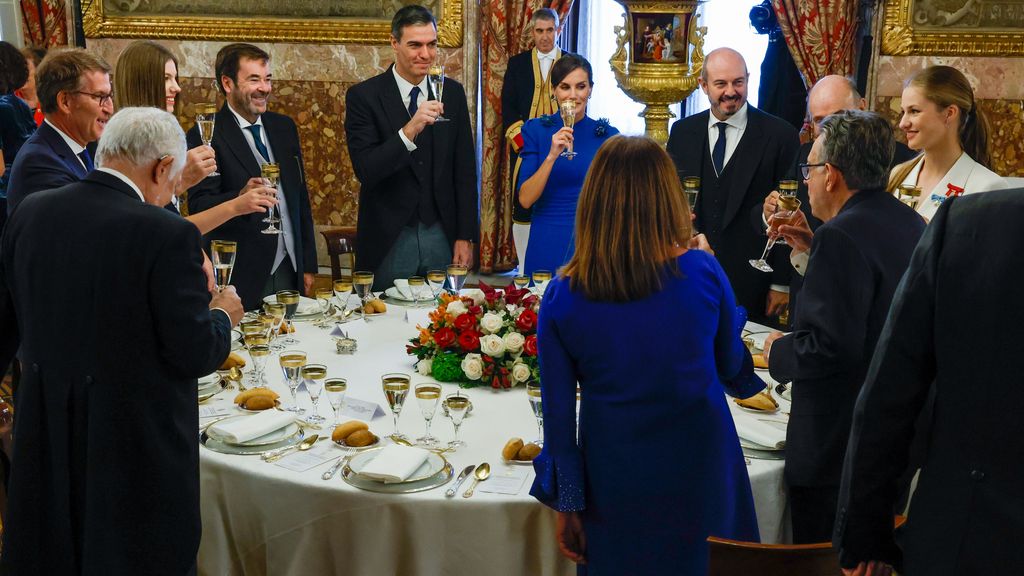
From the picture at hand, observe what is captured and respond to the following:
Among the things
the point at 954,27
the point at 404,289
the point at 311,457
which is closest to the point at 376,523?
the point at 311,457

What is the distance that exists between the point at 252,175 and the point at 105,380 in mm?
1914

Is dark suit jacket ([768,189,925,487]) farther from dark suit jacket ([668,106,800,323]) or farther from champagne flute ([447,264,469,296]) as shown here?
dark suit jacket ([668,106,800,323])

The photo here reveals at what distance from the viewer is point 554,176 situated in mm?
4168

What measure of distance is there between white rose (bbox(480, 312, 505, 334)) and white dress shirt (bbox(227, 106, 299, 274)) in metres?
1.42

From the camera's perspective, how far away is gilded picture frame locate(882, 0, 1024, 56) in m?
6.15

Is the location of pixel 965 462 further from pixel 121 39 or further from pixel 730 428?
pixel 121 39

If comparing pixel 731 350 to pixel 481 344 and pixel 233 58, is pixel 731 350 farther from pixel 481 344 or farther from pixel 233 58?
pixel 233 58

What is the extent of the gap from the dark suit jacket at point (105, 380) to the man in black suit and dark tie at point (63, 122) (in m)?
0.73

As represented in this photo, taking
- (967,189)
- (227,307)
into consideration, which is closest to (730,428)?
(227,307)

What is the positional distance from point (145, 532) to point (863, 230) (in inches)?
70.7

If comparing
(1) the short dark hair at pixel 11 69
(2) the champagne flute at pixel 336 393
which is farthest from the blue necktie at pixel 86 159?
(1) the short dark hair at pixel 11 69

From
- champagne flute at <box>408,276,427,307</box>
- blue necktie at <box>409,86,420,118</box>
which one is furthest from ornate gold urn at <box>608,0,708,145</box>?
champagne flute at <box>408,276,427,307</box>

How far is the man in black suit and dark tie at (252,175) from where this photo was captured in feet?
12.4

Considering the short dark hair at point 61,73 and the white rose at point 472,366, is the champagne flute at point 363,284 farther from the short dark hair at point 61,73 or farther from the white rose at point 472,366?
the short dark hair at point 61,73
